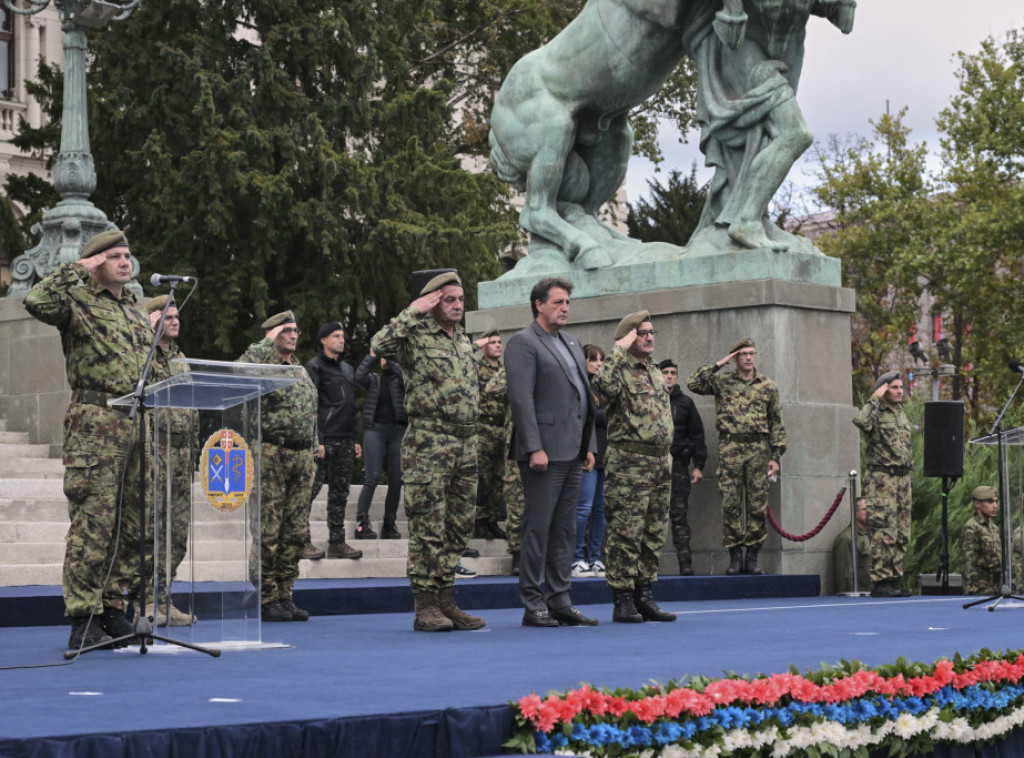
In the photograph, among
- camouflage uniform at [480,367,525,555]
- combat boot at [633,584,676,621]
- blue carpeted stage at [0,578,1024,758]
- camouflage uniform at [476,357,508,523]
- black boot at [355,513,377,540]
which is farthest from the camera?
black boot at [355,513,377,540]

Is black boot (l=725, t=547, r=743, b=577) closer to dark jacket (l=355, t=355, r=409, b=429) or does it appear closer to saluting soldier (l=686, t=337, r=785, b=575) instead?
Result: saluting soldier (l=686, t=337, r=785, b=575)

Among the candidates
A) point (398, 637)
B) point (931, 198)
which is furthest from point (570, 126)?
point (931, 198)

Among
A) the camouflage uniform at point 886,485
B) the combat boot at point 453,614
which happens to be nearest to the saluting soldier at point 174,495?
the combat boot at point 453,614

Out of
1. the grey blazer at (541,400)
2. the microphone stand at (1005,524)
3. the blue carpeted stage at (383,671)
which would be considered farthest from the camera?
the microphone stand at (1005,524)

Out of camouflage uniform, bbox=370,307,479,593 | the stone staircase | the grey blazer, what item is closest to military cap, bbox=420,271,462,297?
camouflage uniform, bbox=370,307,479,593

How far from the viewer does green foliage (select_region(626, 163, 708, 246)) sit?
37.0m

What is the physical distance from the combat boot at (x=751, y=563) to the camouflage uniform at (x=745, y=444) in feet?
0.16

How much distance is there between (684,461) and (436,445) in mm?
5514

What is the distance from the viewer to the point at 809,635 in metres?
8.89

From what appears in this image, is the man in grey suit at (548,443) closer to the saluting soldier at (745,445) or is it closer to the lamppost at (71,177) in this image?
the saluting soldier at (745,445)

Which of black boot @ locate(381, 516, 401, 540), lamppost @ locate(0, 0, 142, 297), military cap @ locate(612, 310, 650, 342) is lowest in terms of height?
black boot @ locate(381, 516, 401, 540)

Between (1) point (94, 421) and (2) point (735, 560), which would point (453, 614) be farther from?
(2) point (735, 560)

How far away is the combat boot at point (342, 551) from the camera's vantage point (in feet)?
44.8

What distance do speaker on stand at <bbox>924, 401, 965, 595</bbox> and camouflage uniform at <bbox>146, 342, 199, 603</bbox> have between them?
812 centimetres
